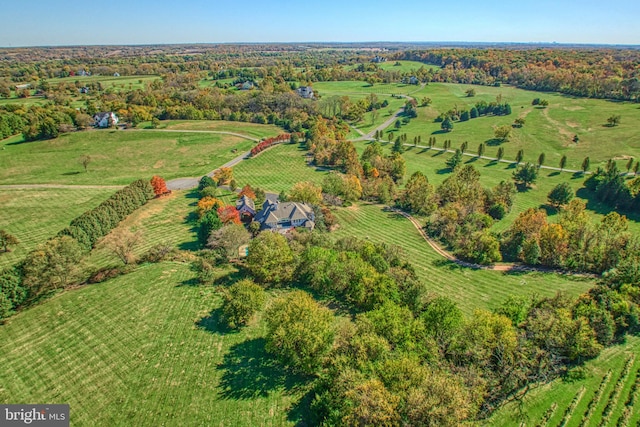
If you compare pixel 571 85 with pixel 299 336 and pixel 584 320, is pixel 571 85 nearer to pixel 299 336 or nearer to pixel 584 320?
pixel 584 320

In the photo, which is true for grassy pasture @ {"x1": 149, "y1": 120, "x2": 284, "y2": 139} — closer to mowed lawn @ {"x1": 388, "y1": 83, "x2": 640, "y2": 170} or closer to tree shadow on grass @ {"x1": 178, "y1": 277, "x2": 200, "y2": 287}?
mowed lawn @ {"x1": 388, "y1": 83, "x2": 640, "y2": 170}

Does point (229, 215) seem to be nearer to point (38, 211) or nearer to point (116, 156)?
point (38, 211)

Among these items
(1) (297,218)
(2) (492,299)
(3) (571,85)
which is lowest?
(2) (492,299)

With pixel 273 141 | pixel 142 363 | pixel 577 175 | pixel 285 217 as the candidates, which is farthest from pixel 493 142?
pixel 142 363

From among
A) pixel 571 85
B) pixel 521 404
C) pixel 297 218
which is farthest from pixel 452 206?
pixel 571 85

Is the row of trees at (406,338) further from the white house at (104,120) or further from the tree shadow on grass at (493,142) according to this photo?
the white house at (104,120)

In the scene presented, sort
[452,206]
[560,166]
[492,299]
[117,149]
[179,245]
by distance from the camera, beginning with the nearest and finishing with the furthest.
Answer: [492,299] → [179,245] → [452,206] → [560,166] → [117,149]
